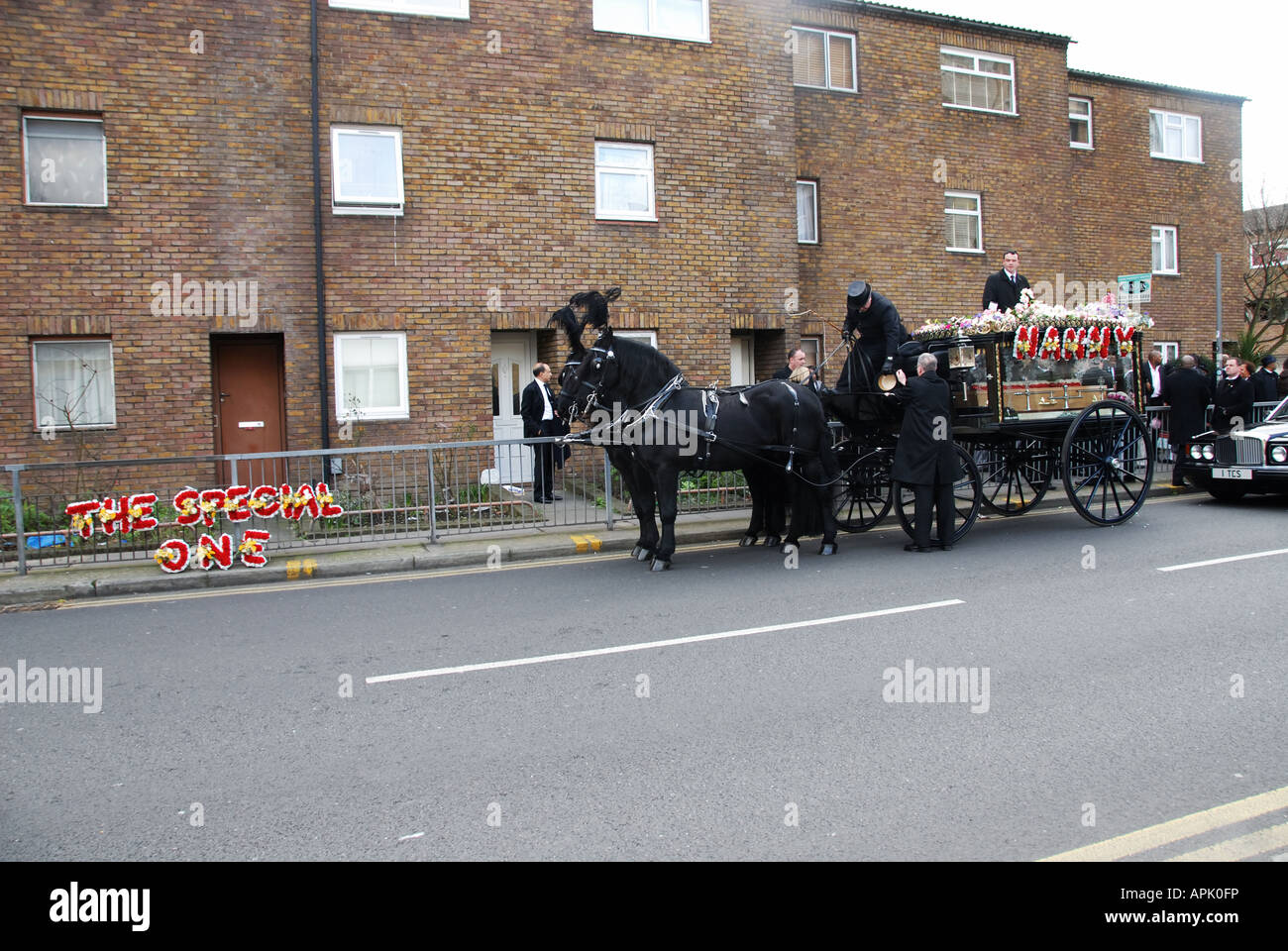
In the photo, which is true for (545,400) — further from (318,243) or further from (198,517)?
(198,517)

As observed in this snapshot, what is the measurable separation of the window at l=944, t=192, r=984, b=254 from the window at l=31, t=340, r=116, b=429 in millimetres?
15148

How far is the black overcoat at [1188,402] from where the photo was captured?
1436cm

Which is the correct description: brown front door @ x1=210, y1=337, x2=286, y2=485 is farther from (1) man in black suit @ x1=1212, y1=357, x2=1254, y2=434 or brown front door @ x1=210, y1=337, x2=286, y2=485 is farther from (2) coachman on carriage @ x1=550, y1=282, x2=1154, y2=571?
(1) man in black suit @ x1=1212, y1=357, x2=1254, y2=434

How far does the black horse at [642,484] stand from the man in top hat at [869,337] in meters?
1.40

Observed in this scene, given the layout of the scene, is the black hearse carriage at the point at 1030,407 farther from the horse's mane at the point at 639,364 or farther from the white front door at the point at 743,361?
the white front door at the point at 743,361

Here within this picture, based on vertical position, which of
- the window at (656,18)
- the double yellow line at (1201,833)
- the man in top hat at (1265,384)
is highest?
the window at (656,18)

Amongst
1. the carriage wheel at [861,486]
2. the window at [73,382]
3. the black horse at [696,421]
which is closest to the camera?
the black horse at [696,421]

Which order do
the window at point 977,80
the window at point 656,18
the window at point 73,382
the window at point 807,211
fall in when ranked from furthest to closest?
the window at point 977,80 → the window at point 807,211 → the window at point 656,18 → the window at point 73,382

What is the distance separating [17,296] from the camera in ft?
41.5

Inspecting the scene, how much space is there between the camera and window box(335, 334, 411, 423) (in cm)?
1398

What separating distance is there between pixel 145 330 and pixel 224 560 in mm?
4922

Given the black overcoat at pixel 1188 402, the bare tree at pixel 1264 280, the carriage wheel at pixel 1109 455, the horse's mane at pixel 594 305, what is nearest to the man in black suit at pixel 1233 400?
the black overcoat at pixel 1188 402

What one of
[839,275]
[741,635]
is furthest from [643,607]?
[839,275]

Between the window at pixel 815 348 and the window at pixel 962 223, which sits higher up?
the window at pixel 962 223
